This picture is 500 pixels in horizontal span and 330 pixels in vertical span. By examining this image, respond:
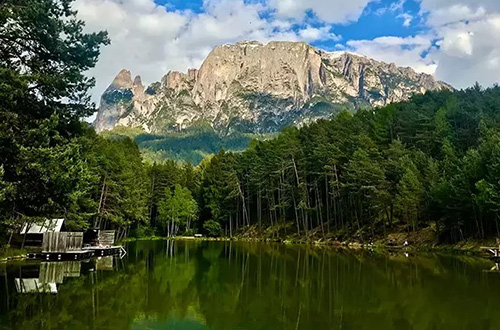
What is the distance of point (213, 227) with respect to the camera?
85.6 m

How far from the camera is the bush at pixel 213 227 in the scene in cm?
8562

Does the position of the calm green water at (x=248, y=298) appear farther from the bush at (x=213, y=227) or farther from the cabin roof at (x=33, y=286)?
the bush at (x=213, y=227)

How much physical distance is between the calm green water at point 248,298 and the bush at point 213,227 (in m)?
→ 55.0

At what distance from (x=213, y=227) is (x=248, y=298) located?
6708 centimetres

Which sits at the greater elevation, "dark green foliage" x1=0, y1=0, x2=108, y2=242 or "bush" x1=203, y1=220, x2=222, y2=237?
"dark green foliage" x1=0, y1=0, x2=108, y2=242

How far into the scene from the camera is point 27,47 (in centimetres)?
1700

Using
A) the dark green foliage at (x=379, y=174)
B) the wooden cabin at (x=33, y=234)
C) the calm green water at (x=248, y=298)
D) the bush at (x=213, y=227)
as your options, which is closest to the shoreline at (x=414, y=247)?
the dark green foliage at (x=379, y=174)

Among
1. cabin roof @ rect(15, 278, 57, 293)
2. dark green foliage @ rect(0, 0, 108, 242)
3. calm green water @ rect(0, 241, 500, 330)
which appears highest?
dark green foliage @ rect(0, 0, 108, 242)

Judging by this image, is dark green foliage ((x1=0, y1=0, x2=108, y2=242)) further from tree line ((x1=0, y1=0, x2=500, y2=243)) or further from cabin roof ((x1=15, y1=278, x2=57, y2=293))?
cabin roof ((x1=15, y1=278, x2=57, y2=293))

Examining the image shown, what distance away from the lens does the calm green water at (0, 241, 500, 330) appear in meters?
14.3

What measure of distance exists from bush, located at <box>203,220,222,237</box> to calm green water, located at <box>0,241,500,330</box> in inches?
2165

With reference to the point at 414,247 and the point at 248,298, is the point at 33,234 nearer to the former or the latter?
the point at 248,298

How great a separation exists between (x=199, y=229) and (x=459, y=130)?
5192 cm

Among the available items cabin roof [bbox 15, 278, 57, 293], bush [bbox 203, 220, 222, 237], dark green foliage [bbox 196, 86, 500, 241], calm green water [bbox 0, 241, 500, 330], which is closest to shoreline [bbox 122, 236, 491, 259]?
dark green foliage [bbox 196, 86, 500, 241]
